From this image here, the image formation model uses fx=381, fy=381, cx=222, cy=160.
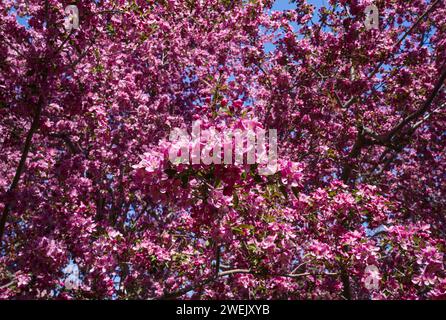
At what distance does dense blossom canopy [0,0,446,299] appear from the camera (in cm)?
451

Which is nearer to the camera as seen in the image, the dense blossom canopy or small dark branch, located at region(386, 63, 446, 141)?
the dense blossom canopy

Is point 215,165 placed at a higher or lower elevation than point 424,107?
lower

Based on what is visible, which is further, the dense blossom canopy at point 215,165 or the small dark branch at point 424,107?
the small dark branch at point 424,107

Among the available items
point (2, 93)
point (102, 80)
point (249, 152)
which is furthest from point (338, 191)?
point (2, 93)

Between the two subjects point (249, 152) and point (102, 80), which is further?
point (102, 80)

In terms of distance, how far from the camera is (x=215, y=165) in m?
3.28

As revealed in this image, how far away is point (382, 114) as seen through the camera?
29.9 ft

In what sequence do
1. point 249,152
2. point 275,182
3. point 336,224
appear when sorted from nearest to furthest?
point 249,152 < point 275,182 < point 336,224

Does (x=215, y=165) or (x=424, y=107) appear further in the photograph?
(x=424, y=107)

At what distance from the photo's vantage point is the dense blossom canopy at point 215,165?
451cm
